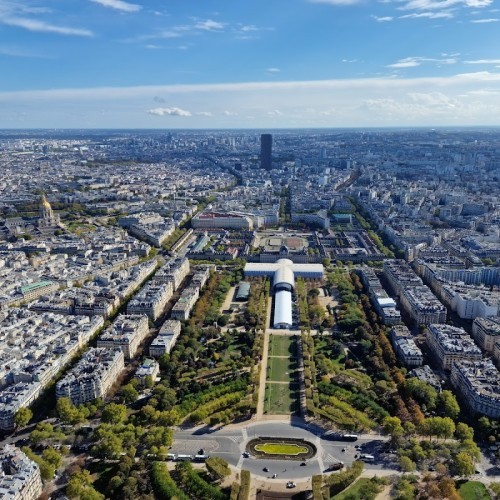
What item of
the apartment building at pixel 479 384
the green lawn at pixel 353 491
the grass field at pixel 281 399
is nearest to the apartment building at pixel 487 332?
the apartment building at pixel 479 384

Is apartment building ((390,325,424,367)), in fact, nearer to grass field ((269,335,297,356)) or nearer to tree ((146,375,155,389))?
grass field ((269,335,297,356))

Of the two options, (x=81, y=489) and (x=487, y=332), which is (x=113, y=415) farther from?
(x=487, y=332)

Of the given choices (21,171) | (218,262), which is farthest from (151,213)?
(21,171)

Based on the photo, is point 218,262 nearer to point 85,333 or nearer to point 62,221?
point 85,333

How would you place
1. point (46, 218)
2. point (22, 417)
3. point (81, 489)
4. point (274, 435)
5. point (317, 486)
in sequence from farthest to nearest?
point (46, 218) < point (274, 435) < point (22, 417) < point (317, 486) < point (81, 489)

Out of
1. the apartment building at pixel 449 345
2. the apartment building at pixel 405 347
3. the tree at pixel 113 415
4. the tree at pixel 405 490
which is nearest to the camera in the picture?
the tree at pixel 405 490

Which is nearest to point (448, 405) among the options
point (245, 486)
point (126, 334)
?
point (245, 486)

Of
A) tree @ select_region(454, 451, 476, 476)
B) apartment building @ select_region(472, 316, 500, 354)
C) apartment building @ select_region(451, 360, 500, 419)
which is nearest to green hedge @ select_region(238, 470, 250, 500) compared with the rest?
tree @ select_region(454, 451, 476, 476)

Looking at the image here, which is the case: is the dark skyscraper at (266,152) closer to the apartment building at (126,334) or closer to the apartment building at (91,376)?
the apartment building at (126,334)
